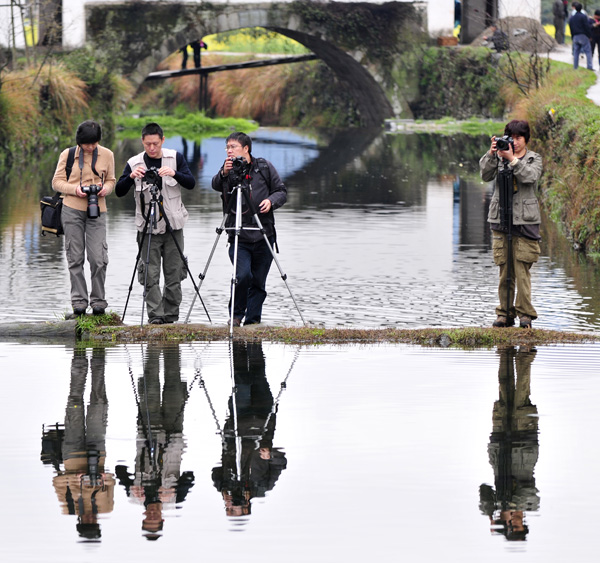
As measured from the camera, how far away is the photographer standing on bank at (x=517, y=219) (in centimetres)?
1076

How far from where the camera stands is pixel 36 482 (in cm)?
675

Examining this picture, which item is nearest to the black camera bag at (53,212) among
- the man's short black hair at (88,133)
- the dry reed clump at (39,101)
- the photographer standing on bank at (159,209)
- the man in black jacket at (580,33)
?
the man's short black hair at (88,133)

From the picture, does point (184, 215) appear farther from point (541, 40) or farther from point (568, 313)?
point (541, 40)

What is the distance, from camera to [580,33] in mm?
36594

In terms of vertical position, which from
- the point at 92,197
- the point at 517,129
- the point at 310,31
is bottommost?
the point at 92,197

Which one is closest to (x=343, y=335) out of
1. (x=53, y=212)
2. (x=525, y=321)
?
(x=525, y=321)

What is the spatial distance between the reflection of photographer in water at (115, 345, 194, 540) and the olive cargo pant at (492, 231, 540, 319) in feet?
9.07

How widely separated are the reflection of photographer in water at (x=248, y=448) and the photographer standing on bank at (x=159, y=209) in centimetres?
203

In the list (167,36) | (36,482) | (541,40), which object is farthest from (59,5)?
(36,482)

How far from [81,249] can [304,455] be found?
454 centimetres

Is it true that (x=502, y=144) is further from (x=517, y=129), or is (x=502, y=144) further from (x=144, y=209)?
(x=144, y=209)

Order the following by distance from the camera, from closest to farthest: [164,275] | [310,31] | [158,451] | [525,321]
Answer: [158,451] < [525,321] < [164,275] < [310,31]

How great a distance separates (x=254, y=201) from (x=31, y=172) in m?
18.3

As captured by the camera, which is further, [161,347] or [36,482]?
[161,347]
